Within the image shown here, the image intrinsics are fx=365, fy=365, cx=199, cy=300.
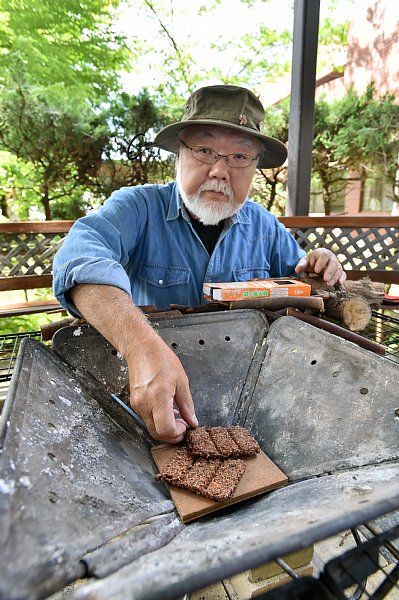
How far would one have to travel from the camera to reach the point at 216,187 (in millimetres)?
1685

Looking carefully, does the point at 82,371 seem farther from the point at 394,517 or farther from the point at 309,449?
the point at 394,517

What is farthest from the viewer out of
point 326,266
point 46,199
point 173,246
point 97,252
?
point 46,199

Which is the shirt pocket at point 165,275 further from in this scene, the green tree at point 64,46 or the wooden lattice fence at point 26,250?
the green tree at point 64,46

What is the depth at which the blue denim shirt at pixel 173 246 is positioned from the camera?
1.66 meters

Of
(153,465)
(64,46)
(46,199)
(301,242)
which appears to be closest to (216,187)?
(153,465)

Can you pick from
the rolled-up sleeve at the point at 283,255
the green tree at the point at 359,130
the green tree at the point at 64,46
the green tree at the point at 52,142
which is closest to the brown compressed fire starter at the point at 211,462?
the rolled-up sleeve at the point at 283,255

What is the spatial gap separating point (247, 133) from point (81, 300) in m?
1.05

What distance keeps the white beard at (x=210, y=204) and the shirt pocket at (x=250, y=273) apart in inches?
11.8

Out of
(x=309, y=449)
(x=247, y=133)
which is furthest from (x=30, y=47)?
(x=309, y=449)

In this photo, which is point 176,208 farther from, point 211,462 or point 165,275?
point 211,462

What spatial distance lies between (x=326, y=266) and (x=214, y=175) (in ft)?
2.16

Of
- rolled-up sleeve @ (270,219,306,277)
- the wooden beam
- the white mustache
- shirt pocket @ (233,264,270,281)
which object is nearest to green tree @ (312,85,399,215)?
the wooden beam

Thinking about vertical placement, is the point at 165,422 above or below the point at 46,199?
below

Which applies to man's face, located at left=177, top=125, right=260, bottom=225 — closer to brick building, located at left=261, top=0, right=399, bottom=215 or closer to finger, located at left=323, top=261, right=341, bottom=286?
finger, located at left=323, top=261, right=341, bottom=286
